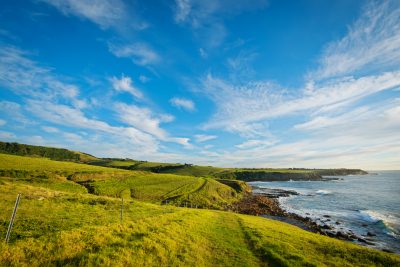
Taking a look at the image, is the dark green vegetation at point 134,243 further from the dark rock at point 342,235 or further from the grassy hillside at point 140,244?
the dark rock at point 342,235

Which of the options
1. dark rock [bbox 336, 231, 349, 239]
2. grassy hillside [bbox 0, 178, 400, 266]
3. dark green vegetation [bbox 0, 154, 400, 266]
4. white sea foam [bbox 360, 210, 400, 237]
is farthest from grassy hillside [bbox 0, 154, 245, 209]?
white sea foam [bbox 360, 210, 400, 237]

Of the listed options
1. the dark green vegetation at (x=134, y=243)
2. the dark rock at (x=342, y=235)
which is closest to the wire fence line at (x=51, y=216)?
the dark green vegetation at (x=134, y=243)

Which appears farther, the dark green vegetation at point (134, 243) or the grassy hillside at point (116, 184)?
the grassy hillside at point (116, 184)

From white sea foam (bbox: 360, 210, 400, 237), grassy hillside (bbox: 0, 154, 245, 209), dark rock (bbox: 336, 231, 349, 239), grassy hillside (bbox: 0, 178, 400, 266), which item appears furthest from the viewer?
grassy hillside (bbox: 0, 154, 245, 209)

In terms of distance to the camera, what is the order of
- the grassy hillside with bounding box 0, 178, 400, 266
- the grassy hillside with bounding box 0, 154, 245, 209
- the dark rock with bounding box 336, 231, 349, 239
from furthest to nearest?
the grassy hillside with bounding box 0, 154, 245, 209 < the dark rock with bounding box 336, 231, 349, 239 < the grassy hillside with bounding box 0, 178, 400, 266

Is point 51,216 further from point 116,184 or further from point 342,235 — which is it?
point 116,184

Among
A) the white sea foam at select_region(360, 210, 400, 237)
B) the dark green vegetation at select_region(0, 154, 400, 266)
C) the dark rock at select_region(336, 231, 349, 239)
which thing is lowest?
the dark rock at select_region(336, 231, 349, 239)

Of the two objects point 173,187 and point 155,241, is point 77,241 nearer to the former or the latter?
point 155,241

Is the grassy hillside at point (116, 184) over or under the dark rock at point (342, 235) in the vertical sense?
over

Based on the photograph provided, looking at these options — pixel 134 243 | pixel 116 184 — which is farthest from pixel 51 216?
pixel 116 184

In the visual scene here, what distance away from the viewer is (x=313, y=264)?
18.4 metres

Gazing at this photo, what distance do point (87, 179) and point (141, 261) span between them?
68377mm

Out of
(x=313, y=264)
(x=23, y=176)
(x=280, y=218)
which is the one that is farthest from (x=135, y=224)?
(x=23, y=176)

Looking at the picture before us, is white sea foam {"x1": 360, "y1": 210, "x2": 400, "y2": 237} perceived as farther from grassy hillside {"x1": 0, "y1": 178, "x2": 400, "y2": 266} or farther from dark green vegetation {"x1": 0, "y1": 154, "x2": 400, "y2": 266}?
grassy hillside {"x1": 0, "y1": 178, "x2": 400, "y2": 266}
